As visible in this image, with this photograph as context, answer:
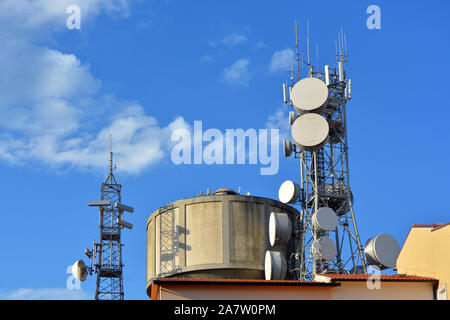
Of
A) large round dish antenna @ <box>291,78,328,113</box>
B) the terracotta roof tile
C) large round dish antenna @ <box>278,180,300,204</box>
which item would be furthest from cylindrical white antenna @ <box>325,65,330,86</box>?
the terracotta roof tile

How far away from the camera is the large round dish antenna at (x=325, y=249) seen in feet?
142

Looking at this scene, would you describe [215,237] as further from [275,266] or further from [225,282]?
[225,282]

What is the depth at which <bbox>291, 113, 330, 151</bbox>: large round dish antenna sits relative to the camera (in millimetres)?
44781

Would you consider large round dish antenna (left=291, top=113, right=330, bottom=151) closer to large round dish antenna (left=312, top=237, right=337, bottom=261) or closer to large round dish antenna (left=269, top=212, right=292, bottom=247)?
large round dish antenna (left=269, top=212, right=292, bottom=247)

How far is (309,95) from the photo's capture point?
45719mm

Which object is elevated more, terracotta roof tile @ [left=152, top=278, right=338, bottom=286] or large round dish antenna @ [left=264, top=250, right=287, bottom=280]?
→ large round dish antenna @ [left=264, top=250, right=287, bottom=280]

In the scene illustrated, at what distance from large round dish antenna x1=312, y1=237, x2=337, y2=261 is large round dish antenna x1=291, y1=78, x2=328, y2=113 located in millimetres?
7364

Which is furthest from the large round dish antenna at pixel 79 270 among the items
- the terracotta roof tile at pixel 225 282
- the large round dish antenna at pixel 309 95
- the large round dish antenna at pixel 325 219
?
the terracotta roof tile at pixel 225 282

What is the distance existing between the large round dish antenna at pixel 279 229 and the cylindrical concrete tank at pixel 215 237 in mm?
1539

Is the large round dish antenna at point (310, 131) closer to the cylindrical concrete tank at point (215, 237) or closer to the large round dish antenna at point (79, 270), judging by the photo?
the cylindrical concrete tank at point (215, 237)

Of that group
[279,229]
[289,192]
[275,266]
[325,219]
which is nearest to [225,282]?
[325,219]
